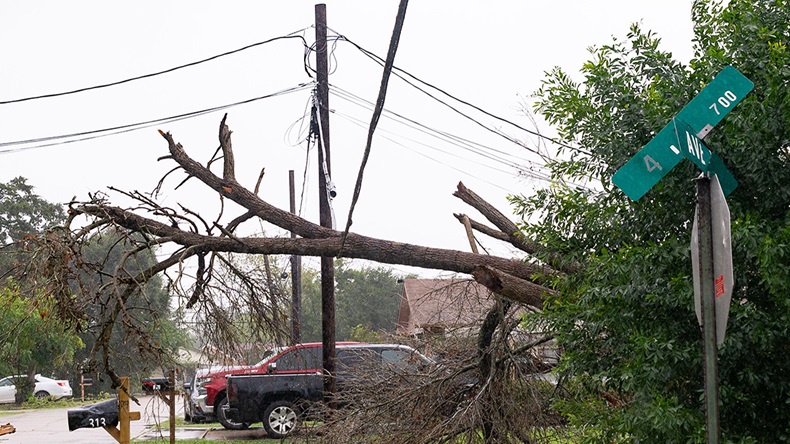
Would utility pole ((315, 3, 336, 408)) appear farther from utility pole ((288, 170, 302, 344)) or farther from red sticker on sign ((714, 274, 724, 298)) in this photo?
red sticker on sign ((714, 274, 724, 298))

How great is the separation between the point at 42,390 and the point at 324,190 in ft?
87.4

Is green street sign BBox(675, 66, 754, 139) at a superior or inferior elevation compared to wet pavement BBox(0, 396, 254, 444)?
superior

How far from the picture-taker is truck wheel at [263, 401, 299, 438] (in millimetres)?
16625

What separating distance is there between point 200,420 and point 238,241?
13132 mm

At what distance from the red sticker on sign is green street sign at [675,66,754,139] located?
22.7 inches

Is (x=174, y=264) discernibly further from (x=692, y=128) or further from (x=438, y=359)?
(x=692, y=128)

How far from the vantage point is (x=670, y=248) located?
516 cm

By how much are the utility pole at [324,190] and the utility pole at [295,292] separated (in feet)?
1.98

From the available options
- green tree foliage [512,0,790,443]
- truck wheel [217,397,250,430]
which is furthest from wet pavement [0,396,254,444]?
green tree foliage [512,0,790,443]

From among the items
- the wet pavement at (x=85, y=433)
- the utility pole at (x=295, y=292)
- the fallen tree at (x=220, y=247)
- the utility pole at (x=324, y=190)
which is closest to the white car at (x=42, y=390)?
the wet pavement at (x=85, y=433)

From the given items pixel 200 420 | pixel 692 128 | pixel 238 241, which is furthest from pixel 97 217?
pixel 200 420

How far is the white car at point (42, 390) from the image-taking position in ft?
116

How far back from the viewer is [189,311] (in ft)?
34.3

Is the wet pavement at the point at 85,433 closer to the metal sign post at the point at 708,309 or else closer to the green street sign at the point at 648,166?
the green street sign at the point at 648,166
